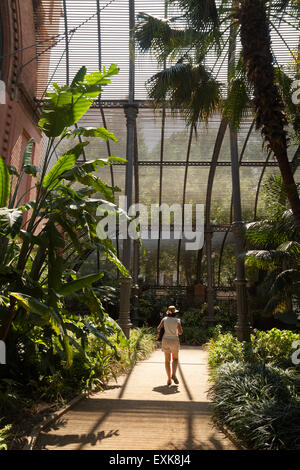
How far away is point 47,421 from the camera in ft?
17.8

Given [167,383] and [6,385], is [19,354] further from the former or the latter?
[167,383]

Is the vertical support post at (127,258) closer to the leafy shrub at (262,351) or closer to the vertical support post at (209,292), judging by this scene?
the leafy shrub at (262,351)

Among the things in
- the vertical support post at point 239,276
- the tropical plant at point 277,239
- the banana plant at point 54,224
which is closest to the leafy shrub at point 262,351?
the vertical support post at point 239,276

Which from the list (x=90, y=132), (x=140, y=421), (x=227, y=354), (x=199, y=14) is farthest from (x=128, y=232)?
(x=140, y=421)

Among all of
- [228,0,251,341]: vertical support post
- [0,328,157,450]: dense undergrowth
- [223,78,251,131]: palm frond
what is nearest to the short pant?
[0,328,157,450]: dense undergrowth

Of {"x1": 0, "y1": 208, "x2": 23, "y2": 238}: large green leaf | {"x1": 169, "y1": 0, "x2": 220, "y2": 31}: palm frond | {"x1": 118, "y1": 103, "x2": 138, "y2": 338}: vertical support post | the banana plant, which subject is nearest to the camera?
{"x1": 0, "y1": 208, "x2": 23, "y2": 238}: large green leaf

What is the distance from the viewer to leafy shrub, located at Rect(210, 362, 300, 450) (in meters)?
4.61

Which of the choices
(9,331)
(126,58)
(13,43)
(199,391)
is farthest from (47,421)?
(126,58)

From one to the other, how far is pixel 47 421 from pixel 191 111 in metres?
6.45

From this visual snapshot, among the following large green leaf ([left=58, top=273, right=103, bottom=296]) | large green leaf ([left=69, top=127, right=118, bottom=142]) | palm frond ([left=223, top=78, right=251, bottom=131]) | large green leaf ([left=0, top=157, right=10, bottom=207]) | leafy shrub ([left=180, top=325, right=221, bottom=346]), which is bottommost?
leafy shrub ([left=180, top=325, right=221, bottom=346])

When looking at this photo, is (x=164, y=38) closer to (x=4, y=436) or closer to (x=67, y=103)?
(x=67, y=103)

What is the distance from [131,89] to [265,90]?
8.60m

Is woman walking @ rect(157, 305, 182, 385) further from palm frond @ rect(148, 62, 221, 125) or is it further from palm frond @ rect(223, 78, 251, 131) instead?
palm frond @ rect(223, 78, 251, 131)

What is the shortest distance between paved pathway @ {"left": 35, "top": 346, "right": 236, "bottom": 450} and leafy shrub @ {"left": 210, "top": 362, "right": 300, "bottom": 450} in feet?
0.83
